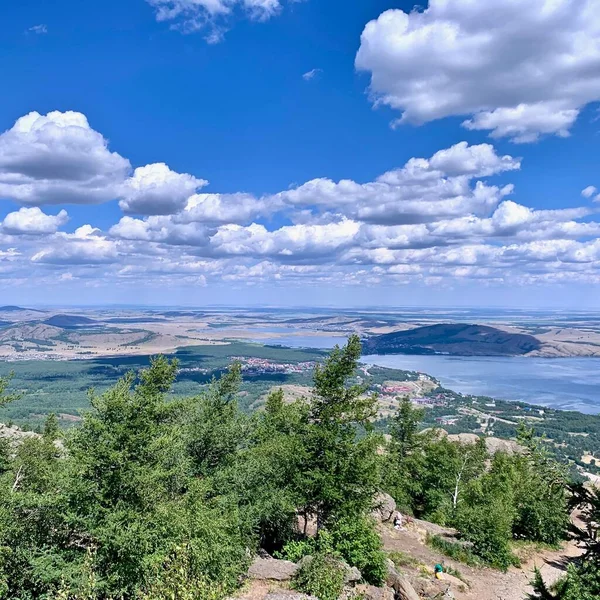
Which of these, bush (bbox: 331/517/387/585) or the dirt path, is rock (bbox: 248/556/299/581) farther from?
the dirt path

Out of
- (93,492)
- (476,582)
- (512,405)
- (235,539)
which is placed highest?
(93,492)

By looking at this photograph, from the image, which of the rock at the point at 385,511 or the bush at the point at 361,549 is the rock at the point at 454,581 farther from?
the rock at the point at 385,511

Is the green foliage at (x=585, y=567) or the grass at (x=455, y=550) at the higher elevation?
the green foliage at (x=585, y=567)

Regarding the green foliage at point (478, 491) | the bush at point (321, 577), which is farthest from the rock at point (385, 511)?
the bush at point (321, 577)

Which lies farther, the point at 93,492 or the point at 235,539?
the point at 235,539

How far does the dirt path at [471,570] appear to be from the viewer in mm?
28516

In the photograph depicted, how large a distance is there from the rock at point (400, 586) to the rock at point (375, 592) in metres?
0.36

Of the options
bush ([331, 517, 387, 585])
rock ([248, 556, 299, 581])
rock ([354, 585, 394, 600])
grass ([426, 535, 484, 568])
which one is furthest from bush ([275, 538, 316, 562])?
grass ([426, 535, 484, 568])

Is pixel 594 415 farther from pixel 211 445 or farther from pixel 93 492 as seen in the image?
pixel 93 492

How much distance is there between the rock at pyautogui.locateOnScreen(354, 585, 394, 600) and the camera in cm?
2258

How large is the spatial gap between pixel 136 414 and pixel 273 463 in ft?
36.7

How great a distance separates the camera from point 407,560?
31.2m

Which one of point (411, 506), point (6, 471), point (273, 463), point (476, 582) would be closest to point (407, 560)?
point (476, 582)

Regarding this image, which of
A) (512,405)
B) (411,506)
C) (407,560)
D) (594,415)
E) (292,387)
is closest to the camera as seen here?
(407,560)
